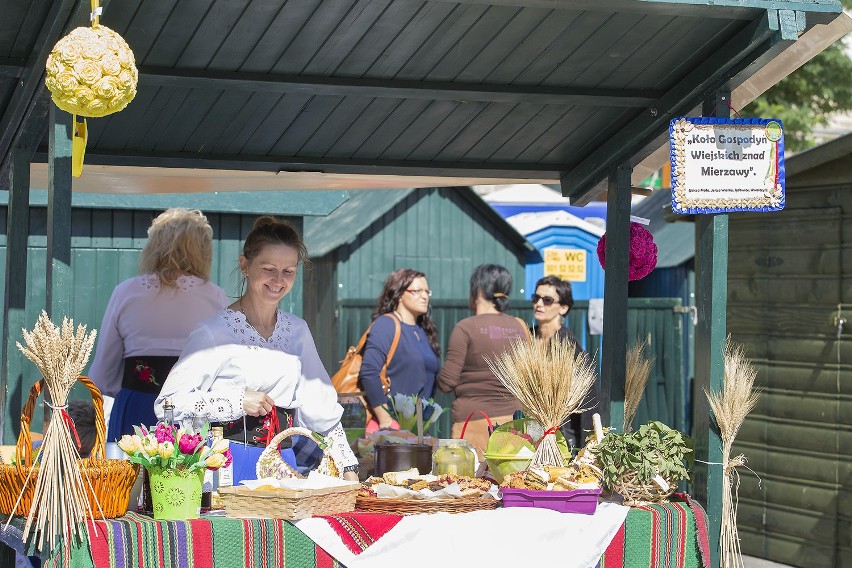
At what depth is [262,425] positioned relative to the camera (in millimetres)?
4359

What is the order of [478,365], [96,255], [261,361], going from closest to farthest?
1. [261,361]
2. [478,365]
3. [96,255]

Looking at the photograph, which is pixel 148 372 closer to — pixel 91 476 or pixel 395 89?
pixel 395 89

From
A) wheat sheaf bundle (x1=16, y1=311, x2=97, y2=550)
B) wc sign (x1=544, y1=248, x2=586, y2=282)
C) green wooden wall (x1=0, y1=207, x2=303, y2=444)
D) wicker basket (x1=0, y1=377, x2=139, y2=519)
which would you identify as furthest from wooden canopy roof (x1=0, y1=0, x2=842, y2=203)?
wc sign (x1=544, y1=248, x2=586, y2=282)

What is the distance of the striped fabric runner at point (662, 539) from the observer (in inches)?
158

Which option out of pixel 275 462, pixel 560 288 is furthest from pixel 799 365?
pixel 275 462

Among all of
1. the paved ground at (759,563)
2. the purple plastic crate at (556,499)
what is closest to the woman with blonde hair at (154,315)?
the purple plastic crate at (556,499)

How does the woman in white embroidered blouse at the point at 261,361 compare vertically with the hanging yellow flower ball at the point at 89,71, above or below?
below

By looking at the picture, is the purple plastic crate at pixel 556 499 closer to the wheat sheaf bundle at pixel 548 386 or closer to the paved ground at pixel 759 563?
the wheat sheaf bundle at pixel 548 386

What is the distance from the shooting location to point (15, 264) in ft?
17.4

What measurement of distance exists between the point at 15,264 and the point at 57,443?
2127 mm

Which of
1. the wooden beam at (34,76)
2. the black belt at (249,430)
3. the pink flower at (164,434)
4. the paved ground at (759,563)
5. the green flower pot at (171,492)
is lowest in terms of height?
the paved ground at (759,563)

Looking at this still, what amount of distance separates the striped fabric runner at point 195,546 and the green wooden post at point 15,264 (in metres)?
1.61

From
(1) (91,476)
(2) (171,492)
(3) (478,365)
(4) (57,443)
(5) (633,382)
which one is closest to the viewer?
(4) (57,443)

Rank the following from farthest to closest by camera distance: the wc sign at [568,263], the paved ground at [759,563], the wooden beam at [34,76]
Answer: the wc sign at [568,263]
the paved ground at [759,563]
the wooden beam at [34,76]
